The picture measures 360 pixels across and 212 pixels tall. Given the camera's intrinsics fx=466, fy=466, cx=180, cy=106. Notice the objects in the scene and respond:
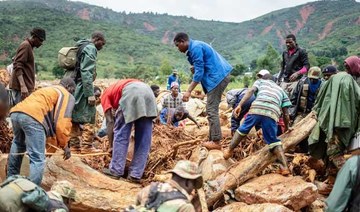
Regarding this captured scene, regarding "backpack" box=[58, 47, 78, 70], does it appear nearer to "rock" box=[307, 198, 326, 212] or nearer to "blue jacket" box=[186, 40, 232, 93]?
"blue jacket" box=[186, 40, 232, 93]

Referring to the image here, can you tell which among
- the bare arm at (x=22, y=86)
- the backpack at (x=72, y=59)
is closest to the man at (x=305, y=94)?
the backpack at (x=72, y=59)

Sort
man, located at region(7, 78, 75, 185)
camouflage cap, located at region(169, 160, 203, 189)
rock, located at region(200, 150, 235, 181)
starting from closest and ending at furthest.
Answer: camouflage cap, located at region(169, 160, 203, 189) < man, located at region(7, 78, 75, 185) < rock, located at region(200, 150, 235, 181)

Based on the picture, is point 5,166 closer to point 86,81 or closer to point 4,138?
point 4,138

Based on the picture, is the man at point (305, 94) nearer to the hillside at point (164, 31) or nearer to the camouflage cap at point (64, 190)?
the camouflage cap at point (64, 190)

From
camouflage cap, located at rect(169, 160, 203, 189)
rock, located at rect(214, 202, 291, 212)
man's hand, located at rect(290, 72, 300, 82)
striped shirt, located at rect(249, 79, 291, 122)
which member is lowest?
rock, located at rect(214, 202, 291, 212)

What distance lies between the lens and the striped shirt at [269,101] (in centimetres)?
566

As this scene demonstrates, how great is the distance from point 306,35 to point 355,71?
224 feet

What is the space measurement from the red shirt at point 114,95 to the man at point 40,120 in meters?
0.65

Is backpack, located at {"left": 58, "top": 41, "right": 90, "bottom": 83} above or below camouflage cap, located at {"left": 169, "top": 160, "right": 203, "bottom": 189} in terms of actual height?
above

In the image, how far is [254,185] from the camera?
5.67 meters

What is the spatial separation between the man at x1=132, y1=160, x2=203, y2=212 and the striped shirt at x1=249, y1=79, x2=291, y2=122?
2.41 m

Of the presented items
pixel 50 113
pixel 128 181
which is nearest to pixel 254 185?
pixel 128 181

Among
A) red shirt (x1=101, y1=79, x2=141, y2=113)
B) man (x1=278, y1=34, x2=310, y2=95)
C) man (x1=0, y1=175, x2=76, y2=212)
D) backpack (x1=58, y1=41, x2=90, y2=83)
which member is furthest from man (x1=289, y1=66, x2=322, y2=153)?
man (x1=0, y1=175, x2=76, y2=212)

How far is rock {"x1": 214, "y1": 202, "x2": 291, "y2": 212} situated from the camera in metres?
5.02
